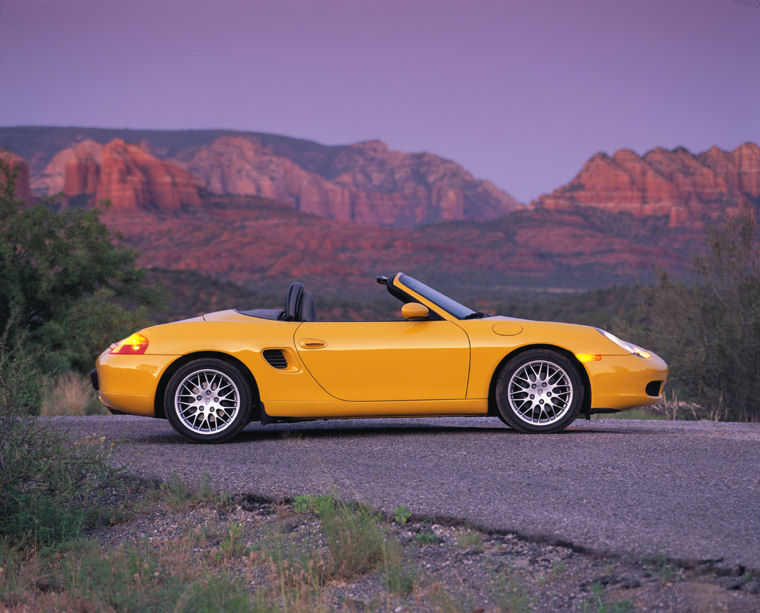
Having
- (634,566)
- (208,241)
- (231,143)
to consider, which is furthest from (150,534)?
(231,143)

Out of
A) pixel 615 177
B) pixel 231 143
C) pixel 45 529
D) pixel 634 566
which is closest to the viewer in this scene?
pixel 634 566

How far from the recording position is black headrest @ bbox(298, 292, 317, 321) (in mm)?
7883

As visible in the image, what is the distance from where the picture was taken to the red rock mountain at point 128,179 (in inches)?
5074

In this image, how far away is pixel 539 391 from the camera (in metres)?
7.77

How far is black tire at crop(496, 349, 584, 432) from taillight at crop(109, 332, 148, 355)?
2.98 metres

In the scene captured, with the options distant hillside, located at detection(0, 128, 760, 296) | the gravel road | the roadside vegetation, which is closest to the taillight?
the gravel road

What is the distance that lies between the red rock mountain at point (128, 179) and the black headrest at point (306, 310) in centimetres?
12208

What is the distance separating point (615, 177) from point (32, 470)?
5852 inches

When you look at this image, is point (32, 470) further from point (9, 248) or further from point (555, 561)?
point (9, 248)

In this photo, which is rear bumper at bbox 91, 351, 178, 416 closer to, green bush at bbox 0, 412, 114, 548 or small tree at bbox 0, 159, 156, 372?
green bush at bbox 0, 412, 114, 548

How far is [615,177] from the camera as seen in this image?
14775cm

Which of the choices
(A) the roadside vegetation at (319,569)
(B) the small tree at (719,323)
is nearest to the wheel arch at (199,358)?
(A) the roadside vegetation at (319,569)

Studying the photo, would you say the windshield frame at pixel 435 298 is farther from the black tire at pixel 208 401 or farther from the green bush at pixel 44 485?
the green bush at pixel 44 485

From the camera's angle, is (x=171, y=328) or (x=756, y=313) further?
(x=756, y=313)
